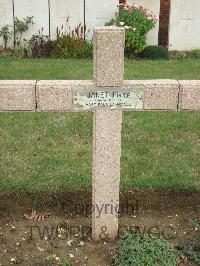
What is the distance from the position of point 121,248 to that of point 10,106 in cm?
129

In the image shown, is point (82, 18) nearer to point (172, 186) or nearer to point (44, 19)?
point (44, 19)

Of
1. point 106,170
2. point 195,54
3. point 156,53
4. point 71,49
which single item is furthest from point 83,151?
point 195,54

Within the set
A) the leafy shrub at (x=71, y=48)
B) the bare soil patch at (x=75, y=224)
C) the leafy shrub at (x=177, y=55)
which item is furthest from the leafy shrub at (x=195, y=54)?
the bare soil patch at (x=75, y=224)

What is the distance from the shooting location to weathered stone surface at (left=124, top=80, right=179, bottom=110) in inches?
142

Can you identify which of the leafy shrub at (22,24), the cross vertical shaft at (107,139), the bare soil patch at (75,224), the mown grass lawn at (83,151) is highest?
the leafy shrub at (22,24)

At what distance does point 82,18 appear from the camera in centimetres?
1155

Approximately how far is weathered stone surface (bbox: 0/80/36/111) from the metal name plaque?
32 centimetres

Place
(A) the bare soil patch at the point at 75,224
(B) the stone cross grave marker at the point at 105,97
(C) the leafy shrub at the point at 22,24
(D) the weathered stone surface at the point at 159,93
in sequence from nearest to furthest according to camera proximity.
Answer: (B) the stone cross grave marker at the point at 105,97, (D) the weathered stone surface at the point at 159,93, (A) the bare soil patch at the point at 75,224, (C) the leafy shrub at the point at 22,24

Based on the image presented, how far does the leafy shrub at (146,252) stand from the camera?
11.3 ft

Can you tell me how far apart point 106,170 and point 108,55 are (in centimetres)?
86

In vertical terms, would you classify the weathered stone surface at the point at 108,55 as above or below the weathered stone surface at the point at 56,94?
above

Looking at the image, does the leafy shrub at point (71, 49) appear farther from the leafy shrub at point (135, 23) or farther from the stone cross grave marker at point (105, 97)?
the stone cross grave marker at point (105, 97)

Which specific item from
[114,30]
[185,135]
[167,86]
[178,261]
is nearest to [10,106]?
[114,30]

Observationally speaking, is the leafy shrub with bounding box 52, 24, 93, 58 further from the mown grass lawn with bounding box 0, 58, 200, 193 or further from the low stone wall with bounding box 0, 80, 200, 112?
the low stone wall with bounding box 0, 80, 200, 112
